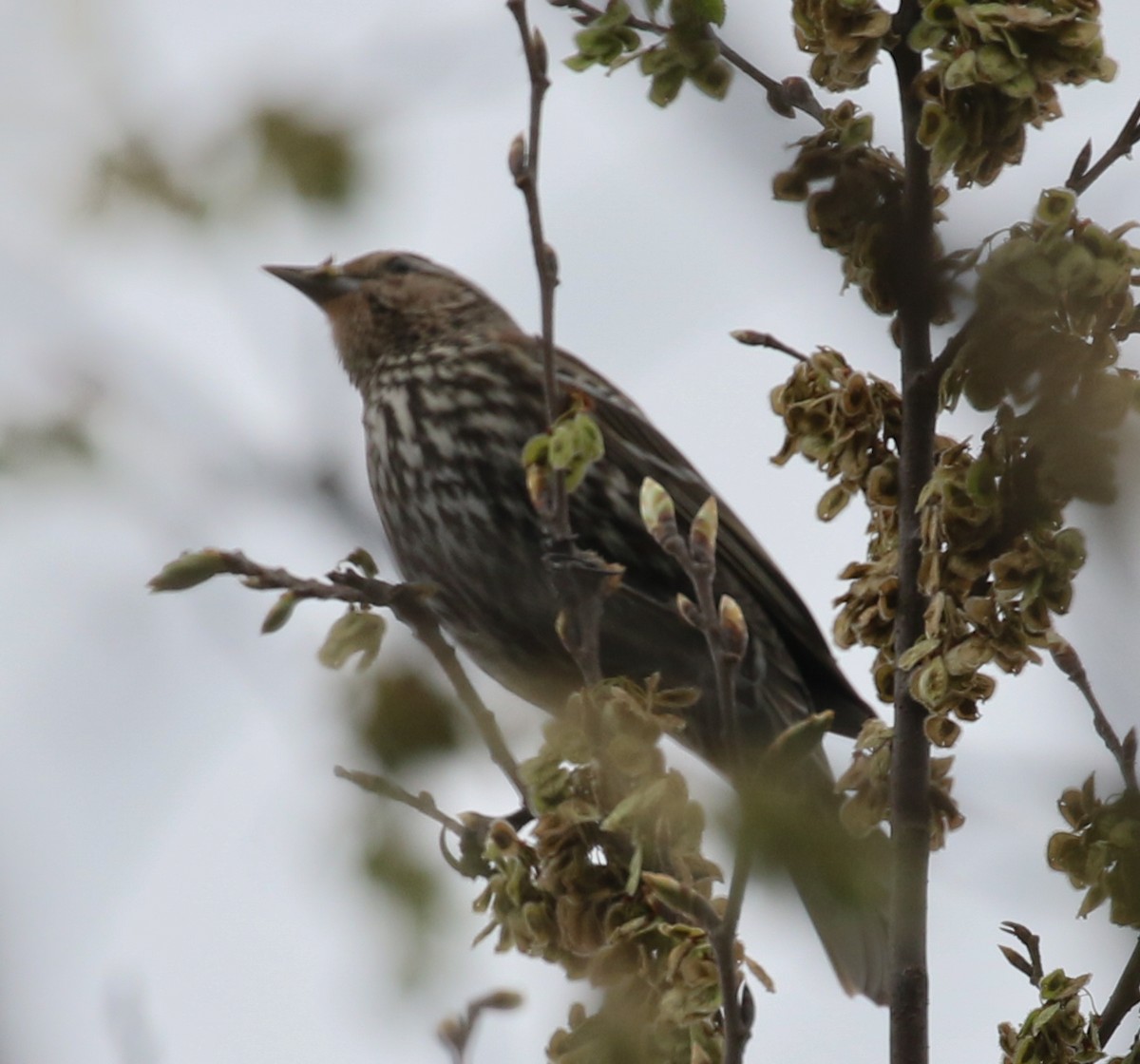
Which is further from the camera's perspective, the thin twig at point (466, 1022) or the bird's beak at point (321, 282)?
the bird's beak at point (321, 282)

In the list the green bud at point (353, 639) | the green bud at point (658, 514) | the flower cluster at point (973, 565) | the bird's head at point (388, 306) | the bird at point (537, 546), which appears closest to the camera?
the green bud at point (658, 514)

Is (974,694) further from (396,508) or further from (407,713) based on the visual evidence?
(396,508)

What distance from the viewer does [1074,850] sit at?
6.58ft

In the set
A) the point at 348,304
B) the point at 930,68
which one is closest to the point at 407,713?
the point at 930,68

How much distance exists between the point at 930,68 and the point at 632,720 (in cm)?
87

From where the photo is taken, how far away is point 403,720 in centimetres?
186

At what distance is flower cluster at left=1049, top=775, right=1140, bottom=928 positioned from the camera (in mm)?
1829

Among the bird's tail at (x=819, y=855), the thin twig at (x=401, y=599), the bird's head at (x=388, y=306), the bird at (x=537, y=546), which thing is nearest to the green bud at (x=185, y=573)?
the thin twig at (x=401, y=599)

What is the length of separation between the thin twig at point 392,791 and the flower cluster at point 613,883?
9cm

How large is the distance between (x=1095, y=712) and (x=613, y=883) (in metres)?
0.62

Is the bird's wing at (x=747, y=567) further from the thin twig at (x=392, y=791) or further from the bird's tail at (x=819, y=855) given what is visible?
the bird's tail at (x=819, y=855)

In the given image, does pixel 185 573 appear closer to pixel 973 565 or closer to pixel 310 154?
pixel 310 154

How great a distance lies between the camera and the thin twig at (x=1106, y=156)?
217 cm

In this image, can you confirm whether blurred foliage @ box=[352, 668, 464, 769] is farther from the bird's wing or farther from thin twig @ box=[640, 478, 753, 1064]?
the bird's wing
